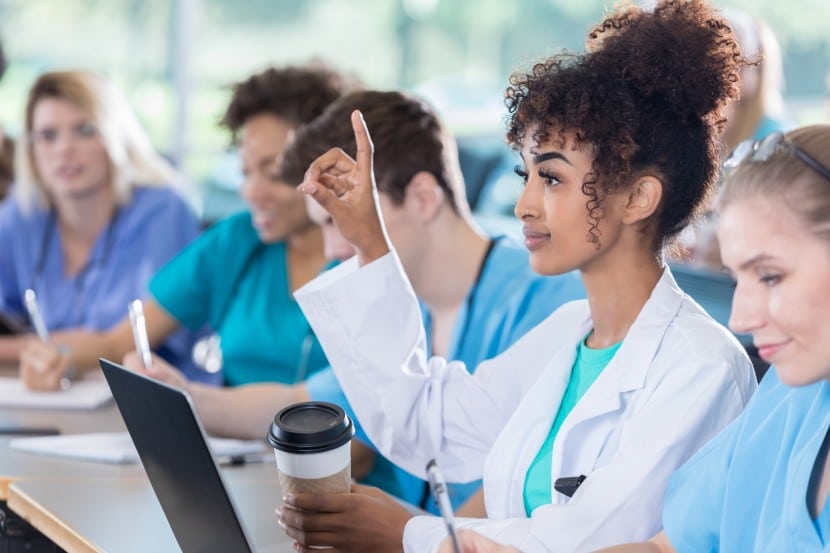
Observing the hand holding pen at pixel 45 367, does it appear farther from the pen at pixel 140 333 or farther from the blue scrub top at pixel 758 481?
the blue scrub top at pixel 758 481

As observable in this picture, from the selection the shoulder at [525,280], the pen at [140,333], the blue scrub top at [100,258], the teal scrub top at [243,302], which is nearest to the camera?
the pen at [140,333]

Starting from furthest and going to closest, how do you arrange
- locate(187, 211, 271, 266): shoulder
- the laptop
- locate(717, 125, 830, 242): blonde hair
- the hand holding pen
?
1. locate(187, 211, 271, 266): shoulder
2. the hand holding pen
3. the laptop
4. locate(717, 125, 830, 242): blonde hair

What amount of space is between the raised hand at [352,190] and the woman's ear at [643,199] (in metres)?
0.35

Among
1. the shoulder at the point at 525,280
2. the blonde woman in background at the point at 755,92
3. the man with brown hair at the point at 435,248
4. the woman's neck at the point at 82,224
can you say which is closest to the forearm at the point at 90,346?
the woman's neck at the point at 82,224

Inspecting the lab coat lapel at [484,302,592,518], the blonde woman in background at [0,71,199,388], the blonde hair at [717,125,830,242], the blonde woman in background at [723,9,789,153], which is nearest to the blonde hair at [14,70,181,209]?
the blonde woman in background at [0,71,199,388]

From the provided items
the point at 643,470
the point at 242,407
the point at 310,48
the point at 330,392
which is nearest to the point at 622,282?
the point at 643,470

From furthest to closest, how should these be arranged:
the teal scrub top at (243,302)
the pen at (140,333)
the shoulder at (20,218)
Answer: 1. the shoulder at (20,218)
2. the teal scrub top at (243,302)
3. the pen at (140,333)

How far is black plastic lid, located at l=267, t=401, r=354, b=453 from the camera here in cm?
118

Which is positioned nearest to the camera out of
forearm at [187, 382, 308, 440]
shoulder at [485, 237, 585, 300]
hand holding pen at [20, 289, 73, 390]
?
shoulder at [485, 237, 585, 300]

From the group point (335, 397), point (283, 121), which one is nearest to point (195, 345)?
point (283, 121)

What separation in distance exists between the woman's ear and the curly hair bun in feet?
0.29

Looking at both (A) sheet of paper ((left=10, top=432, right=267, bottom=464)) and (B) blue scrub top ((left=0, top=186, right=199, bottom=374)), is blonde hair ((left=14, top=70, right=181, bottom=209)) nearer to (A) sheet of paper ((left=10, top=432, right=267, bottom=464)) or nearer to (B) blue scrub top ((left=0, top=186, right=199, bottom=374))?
(B) blue scrub top ((left=0, top=186, right=199, bottom=374))

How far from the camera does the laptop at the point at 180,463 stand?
1.16m

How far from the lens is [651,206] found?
1.35m
